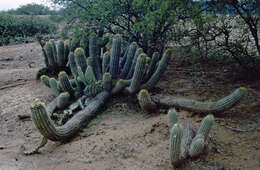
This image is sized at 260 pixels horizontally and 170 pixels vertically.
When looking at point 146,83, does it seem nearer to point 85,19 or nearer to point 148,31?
point 148,31

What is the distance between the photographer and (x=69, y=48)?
23.6 ft

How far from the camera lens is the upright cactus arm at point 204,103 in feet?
13.3

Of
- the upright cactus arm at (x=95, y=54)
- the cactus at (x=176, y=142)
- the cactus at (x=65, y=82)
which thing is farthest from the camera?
the upright cactus arm at (x=95, y=54)

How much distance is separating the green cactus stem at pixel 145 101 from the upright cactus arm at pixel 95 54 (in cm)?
152

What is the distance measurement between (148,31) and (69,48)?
8.52 ft

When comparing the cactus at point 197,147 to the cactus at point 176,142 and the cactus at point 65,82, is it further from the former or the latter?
the cactus at point 65,82

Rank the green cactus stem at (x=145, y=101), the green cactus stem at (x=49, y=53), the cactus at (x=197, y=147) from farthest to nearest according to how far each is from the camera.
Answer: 1. the green cactus stem at (x=49, y=53)
2. the green cactus stem at (x=145, y=101)
3. the cactus at (x=197, y=147)

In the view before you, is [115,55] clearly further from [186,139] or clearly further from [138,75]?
[186,139]

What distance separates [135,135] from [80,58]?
229cm

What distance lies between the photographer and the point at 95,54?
6.18 m

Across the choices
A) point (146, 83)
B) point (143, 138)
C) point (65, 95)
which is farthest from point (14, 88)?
point (143, 138)

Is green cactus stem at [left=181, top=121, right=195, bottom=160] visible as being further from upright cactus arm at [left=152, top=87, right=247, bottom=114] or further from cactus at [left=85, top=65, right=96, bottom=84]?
cactus at [left=85, top=65, right=96, bottom=84]

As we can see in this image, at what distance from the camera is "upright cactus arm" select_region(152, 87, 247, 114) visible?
405cm

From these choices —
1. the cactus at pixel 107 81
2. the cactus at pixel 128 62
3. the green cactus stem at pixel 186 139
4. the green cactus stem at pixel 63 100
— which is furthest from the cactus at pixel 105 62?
the green cactus stem at pixel 186 139
